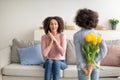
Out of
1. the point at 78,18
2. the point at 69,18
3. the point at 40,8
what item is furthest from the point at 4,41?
the point at 78,18

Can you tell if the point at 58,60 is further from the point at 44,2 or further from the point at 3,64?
the point at 44,2

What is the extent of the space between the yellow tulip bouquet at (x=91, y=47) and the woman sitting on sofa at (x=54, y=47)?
1212 mm

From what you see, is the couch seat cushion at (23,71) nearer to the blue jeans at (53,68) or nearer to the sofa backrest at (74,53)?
the blue jeans at (53,68)

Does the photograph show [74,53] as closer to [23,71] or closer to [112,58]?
[112,58]

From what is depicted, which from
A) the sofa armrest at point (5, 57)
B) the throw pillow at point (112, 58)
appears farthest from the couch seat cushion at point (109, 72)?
the sofa armrest at point (5, 57)

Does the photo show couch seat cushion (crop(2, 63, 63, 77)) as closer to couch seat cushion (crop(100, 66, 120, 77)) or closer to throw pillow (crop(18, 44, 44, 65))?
throw pillow (crop(18, 44, 44, 65))

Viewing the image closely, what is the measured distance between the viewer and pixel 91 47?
2240 millimetres

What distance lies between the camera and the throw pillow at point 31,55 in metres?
3.92

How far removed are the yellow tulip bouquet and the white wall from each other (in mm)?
3225

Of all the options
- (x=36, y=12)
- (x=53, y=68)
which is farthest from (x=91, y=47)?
(x=36, y=12)

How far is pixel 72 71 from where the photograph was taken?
358 cm

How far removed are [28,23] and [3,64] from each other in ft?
6.31

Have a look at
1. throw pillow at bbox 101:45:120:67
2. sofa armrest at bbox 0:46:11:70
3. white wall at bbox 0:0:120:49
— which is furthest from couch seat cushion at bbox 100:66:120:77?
white wall at bbox 0:0:120:49

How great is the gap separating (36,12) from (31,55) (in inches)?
69.5
